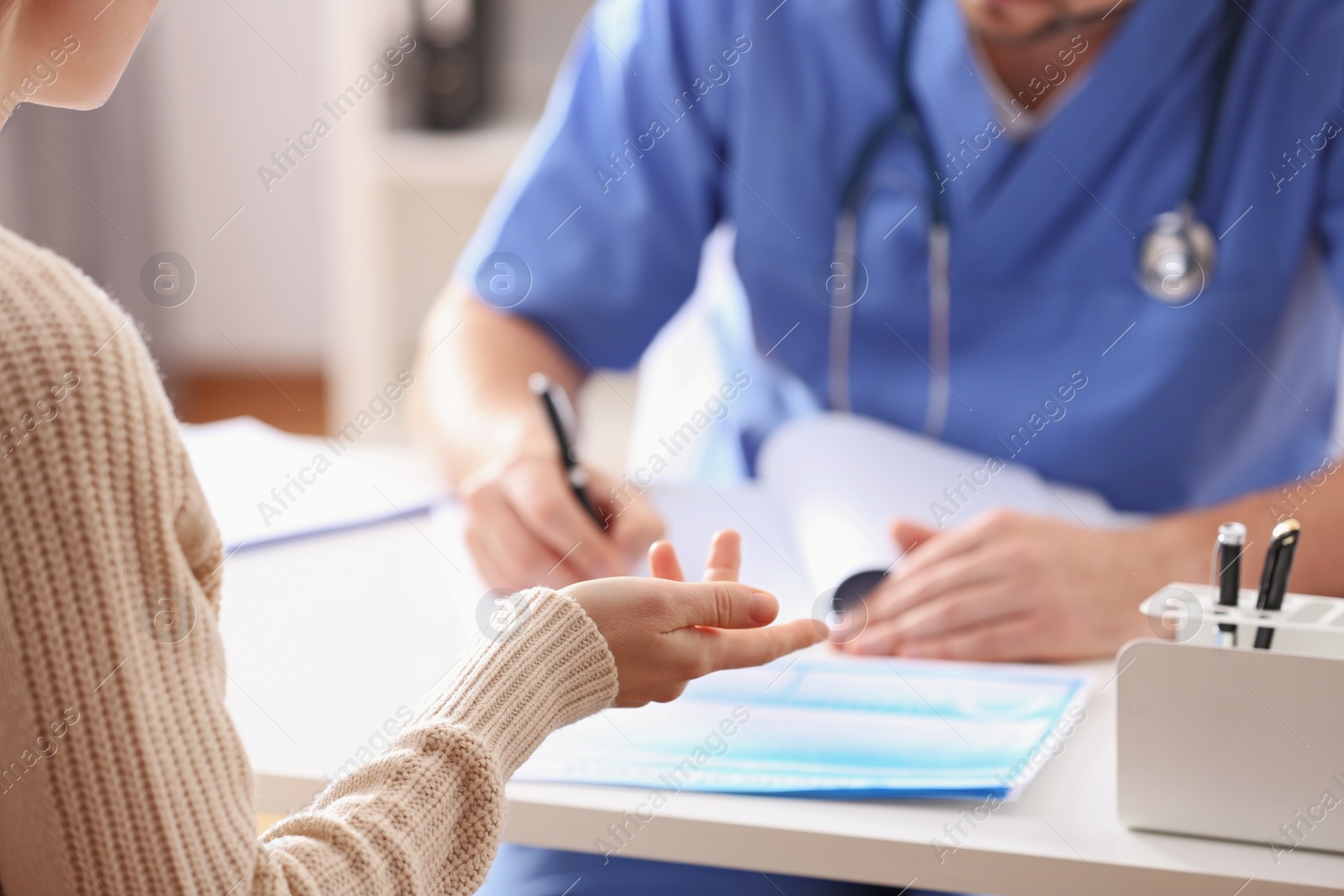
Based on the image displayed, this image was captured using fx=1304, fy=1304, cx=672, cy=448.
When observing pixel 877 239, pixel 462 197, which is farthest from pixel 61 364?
pixel 462 197

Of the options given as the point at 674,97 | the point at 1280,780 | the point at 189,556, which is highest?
the point at 674,97

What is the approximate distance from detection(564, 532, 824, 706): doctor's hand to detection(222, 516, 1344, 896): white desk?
0.06 m

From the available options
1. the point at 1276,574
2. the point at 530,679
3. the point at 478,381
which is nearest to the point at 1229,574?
the point at 1276,574

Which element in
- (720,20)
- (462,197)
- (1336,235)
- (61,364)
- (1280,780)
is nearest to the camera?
(61,364)

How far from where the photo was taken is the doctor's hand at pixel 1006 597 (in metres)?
0.78

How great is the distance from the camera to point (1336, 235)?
110 cm

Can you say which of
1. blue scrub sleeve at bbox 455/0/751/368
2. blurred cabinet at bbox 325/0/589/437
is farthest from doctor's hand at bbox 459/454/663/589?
blurred cabinet at bbox 325/0/589/437

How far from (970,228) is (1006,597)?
1.51 ft

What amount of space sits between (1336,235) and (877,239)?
0.38 metres

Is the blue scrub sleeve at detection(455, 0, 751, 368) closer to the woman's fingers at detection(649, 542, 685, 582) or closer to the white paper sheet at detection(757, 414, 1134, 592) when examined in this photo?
the white paper sheet at detection(757, 414, 1134, 592)

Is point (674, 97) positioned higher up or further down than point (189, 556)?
higher up

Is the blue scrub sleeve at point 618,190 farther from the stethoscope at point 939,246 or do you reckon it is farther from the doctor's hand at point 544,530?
the doctor's hand at point 544,530

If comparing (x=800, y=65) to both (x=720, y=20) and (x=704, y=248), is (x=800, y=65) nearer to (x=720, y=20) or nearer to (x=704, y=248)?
(x=720, y=20)

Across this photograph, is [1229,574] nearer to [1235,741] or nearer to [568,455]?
[1235,741]
